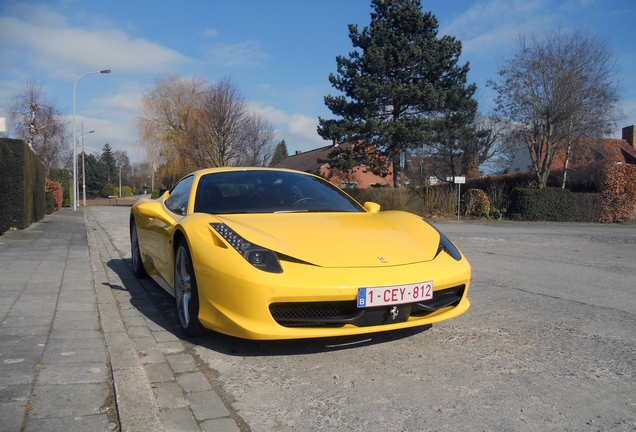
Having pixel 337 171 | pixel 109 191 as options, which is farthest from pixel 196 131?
pixel 109 191

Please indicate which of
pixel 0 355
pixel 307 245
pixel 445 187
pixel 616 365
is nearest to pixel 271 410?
pixel 307 245

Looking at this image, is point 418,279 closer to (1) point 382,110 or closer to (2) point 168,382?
(2) point 168,382

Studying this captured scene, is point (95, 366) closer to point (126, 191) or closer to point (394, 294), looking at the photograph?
point (394, 294)

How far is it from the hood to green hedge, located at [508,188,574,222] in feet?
71.4

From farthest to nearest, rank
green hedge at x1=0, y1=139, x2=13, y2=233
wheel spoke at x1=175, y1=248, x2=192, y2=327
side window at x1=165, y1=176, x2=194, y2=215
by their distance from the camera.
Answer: green hedge at x1=0, y1=139, x2=13, y2=233 < side window at x1=165, y1=176, x2=194, y2=215 < wheel spoke at x1=175, y1=248, x2=192, y2=327

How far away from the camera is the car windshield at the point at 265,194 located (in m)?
3.75

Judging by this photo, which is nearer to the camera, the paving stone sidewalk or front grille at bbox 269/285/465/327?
the paving stone sidewalk

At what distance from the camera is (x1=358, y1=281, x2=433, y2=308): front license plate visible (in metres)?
2.68

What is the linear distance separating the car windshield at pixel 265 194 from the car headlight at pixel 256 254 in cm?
73

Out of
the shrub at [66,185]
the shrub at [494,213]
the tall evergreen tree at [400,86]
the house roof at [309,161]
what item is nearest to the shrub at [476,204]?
the shrub at [494,213]

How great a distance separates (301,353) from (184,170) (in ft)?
113

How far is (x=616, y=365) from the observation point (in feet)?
9.14

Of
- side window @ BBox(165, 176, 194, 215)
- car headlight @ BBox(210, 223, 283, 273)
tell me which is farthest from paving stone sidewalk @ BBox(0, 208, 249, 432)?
side window @ BBox(165, 176, 194, 215)

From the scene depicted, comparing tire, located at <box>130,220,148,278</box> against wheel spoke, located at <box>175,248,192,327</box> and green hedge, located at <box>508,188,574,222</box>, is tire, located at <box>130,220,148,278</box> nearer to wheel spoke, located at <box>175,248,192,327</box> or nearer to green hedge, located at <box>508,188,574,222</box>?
wheel spoke, located at <box>175,248,192,327</box>
